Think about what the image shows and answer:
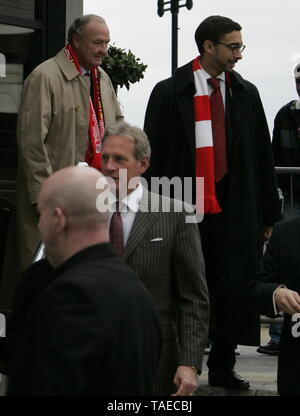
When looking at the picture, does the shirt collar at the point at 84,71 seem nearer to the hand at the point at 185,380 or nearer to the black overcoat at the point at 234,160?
the black overcoat at the point at 234,160

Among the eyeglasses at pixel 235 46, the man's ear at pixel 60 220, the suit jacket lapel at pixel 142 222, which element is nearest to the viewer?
the man's ear at pixel 60 220

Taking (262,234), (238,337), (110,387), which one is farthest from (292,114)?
(110,387)

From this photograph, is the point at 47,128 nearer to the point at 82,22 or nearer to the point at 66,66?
the point at 66,66

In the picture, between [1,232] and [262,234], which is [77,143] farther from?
Result: [262,234]

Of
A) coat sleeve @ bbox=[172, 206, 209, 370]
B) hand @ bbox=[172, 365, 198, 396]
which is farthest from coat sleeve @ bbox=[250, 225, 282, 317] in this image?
hand @ bbox=[172, 365, 198, 396]

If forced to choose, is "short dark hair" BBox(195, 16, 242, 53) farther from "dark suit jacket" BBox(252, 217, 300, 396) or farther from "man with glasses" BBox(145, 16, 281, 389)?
"dark suit jacket" BBox(252, 217, 300, 396)

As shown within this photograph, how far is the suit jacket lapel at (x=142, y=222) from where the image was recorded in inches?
204

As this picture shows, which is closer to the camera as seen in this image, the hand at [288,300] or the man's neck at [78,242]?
the man's neck at [78,242]

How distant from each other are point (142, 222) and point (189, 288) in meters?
0.34

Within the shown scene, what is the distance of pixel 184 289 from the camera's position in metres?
5.29

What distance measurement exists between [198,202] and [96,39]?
3.55ft

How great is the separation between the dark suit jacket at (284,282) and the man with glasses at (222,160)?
1.96m

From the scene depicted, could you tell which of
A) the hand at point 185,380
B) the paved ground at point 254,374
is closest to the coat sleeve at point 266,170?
the paved ground at point 254,374
